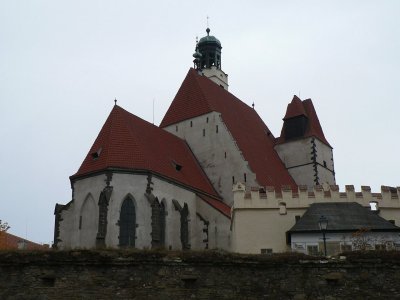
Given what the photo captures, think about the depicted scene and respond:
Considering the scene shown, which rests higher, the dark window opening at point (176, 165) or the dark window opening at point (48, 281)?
the dark window opening at point (176, 165)

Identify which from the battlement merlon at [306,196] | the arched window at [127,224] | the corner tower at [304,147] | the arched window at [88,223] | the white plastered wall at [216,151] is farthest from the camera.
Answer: the corner tower at [304,147]

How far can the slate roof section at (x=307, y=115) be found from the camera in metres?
41.1

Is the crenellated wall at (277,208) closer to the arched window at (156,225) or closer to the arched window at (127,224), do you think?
the arched window at (156,225)

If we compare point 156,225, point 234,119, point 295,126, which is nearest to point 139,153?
point 156,225

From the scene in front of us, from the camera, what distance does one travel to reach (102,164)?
2803 centimetres

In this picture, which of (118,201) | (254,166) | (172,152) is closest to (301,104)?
(254,166)

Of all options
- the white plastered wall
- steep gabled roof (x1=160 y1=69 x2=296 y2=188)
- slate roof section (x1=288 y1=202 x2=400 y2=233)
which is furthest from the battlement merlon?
steep gabled roof (x1=160 y1=69 x2=296 y2=188)


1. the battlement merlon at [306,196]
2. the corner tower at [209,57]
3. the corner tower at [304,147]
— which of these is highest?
the corner tower at [209,57]

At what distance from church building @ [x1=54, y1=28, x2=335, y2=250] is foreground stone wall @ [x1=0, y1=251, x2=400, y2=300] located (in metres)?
9.90

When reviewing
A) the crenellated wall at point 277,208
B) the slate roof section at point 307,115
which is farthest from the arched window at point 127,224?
the slate roof section at point 307,115

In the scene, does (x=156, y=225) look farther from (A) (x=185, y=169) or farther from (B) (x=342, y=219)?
(B) (x=342, y=219)

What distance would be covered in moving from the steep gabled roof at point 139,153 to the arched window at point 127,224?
5.91 ft

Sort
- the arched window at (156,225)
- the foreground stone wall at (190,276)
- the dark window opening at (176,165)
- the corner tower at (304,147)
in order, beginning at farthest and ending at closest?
the corner tower at (304,147) < the dark window opening at (176,165) < the arched window at (156,225) < the foreground stone wall at (190,276)

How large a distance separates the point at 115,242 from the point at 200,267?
14621mm
